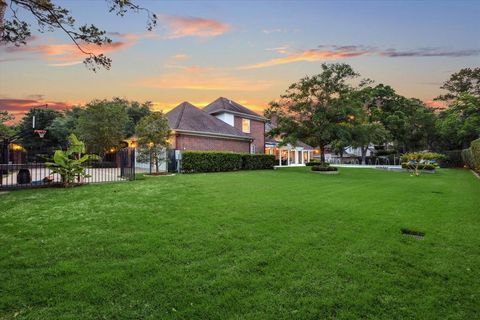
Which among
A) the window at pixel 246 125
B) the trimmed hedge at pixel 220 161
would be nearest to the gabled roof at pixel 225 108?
the window at pixel 246 125

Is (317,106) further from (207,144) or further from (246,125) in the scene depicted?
(246,125)

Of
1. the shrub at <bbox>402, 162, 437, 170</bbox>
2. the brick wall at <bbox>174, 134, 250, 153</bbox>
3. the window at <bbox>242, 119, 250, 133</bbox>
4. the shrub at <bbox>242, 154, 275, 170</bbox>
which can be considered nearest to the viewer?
the shrub at <bbox>242, 154, 275, 170</bbox>

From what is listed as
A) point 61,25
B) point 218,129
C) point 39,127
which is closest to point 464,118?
point 218,129

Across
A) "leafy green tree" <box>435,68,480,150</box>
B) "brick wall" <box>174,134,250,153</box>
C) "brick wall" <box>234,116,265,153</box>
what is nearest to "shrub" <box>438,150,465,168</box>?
"leafy green tree" <box>435,68,480,150</box>

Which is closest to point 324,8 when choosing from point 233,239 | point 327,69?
point 327,69

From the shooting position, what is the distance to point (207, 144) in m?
27.0

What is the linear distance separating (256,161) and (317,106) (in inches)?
284

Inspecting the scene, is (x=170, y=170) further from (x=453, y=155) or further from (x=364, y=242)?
(x=453, y=155)

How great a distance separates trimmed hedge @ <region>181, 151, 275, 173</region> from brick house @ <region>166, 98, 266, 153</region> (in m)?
4.48

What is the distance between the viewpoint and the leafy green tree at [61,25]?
494 cm

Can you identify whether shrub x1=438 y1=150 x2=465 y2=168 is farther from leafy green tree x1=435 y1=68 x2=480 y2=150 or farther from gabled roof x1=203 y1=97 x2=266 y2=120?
gabled roof x1=203 y1=97 x2=266 y2=120

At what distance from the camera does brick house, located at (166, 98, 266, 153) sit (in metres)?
25.3

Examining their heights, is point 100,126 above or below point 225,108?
below

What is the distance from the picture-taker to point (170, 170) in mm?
21188
